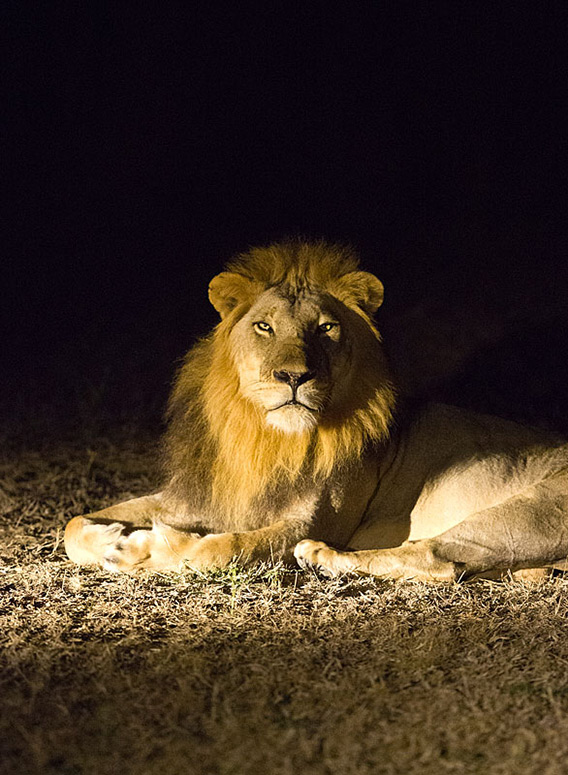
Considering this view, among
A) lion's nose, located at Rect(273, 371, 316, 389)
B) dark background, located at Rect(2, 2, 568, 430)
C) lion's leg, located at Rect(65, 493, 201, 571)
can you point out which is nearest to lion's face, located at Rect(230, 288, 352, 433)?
lion's nose, located at Rect(273, 371, 316, 389)

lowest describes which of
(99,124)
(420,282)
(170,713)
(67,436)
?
(67,436)

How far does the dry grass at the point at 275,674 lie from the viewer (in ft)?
7.87

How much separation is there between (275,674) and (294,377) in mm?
1138

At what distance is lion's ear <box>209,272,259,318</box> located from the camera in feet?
13.1

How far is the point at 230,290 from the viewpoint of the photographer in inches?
159

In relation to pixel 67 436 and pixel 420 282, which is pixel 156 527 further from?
pixel 420 282

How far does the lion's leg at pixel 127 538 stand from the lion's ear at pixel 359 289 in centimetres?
109

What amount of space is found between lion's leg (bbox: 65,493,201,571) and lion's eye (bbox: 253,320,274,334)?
31.7 inches

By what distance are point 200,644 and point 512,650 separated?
0.94 meters

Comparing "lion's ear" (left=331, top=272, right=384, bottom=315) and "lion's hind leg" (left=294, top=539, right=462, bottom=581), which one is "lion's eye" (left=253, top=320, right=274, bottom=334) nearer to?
"lion's ear" (left=331, top=272, right=384, bottom=315)

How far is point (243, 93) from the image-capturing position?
13516mm

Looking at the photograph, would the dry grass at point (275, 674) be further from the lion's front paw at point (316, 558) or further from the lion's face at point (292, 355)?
the lion's face at point (292, 355)

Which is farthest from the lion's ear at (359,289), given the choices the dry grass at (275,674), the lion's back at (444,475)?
the dry grass at (275,674)

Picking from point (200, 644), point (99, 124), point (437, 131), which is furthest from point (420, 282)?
point (200, 644)
